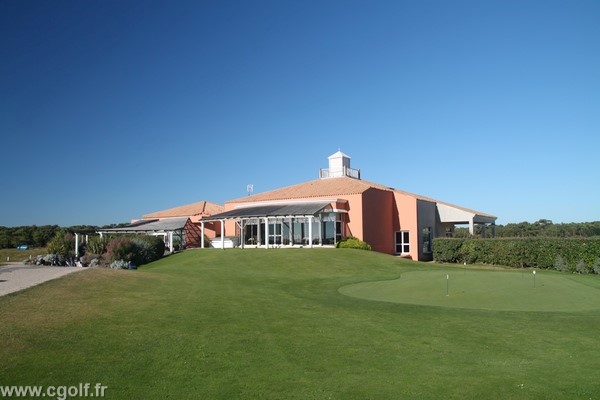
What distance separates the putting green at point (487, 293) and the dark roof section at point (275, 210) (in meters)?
17.4

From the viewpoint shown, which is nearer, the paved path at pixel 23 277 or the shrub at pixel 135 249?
the paved path at pixel 23 277

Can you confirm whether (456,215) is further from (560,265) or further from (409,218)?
(560,265)

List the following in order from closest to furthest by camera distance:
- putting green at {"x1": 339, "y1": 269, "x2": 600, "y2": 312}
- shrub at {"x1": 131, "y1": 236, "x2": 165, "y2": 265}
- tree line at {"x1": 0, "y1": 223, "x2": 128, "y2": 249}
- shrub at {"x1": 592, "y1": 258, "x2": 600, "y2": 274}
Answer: putting green at {"x1": 339, "y1": 269, "x2": 600, "y2": 312}
shrub at {"x1": 592, "y1": 258, "x2": 600, "y2": 274}
shrub at {"x1": 131, "y1": 236, "x2": 165, "y2": 265}
tree line at {"x1": 0, "y1": 223, "x2": 128, "y2": 249}

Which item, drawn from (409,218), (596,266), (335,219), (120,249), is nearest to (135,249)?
(120,249)

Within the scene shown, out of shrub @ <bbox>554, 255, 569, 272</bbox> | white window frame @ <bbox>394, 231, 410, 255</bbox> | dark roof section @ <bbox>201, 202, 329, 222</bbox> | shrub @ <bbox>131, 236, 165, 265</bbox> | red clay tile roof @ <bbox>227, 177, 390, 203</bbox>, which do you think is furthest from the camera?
white window frame @ <bbox>394, 231, 410, 255</bbox>

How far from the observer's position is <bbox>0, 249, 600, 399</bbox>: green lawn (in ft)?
22.9

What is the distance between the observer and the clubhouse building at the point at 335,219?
37.1 m

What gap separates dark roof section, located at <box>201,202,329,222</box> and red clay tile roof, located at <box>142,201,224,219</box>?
19.7 ft

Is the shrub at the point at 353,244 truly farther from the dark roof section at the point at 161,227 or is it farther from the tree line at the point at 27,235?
the tree line at the point at 27,235

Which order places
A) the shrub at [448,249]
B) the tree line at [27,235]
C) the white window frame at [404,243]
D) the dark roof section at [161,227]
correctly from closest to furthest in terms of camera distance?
1. the shrub at [448,249]
2. the white window frame at [404,243]
3. the dark roof section at [161,227]
4. the tree line at [27,235]

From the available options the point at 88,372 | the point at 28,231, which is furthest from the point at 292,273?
the point at 28,231

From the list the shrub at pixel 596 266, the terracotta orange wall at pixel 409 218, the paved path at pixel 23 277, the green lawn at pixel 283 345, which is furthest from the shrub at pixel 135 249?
the shrub at pixel 596 266

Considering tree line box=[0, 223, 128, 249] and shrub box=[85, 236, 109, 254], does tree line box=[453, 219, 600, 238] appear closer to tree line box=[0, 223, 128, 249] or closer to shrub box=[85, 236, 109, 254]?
shrub box=[85, 236, 109, 254]

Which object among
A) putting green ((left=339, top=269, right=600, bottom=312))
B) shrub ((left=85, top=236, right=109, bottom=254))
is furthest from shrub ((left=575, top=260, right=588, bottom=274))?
shrub ((left=85, top=236, right=109, bottom=254))
